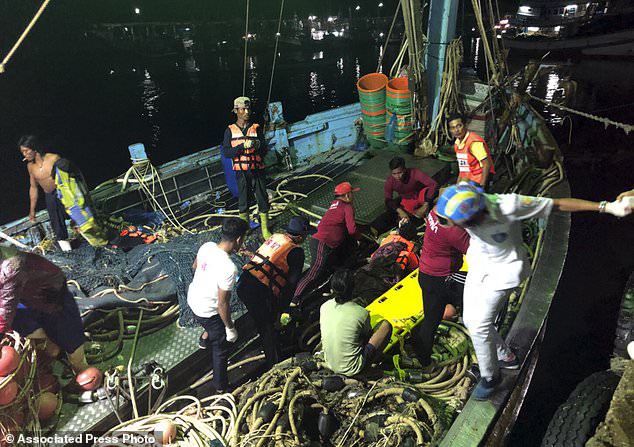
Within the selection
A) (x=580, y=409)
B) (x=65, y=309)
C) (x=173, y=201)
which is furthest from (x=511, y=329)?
(x=173, y=201)

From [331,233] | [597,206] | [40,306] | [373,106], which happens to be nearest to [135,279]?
[40,306]

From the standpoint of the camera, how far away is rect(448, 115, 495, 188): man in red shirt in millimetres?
4863

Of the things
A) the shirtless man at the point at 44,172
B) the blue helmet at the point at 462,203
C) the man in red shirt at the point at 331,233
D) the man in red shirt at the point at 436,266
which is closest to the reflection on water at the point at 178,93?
the man in red shirt at the point at 331,233

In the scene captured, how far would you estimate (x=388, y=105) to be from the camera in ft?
24.6

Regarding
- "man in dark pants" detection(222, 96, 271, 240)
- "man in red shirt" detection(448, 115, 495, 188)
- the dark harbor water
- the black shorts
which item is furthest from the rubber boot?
the dark harbor water

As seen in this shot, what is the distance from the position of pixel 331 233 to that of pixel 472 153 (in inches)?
80.0

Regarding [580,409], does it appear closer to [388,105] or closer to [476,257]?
[476,257]

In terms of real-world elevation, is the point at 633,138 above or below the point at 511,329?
below

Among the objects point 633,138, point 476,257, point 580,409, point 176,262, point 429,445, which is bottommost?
point 633,138

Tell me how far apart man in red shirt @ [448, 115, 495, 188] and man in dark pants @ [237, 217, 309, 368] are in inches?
86.7

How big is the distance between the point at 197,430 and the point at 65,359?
69.0 inches

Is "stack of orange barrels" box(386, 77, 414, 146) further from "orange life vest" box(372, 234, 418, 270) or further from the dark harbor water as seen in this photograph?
the dark harbor water

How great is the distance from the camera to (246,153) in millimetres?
5512

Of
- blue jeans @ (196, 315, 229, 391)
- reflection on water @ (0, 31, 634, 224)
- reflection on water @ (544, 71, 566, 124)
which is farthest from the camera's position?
reflection on water @ (0, 31, 634, 224)
